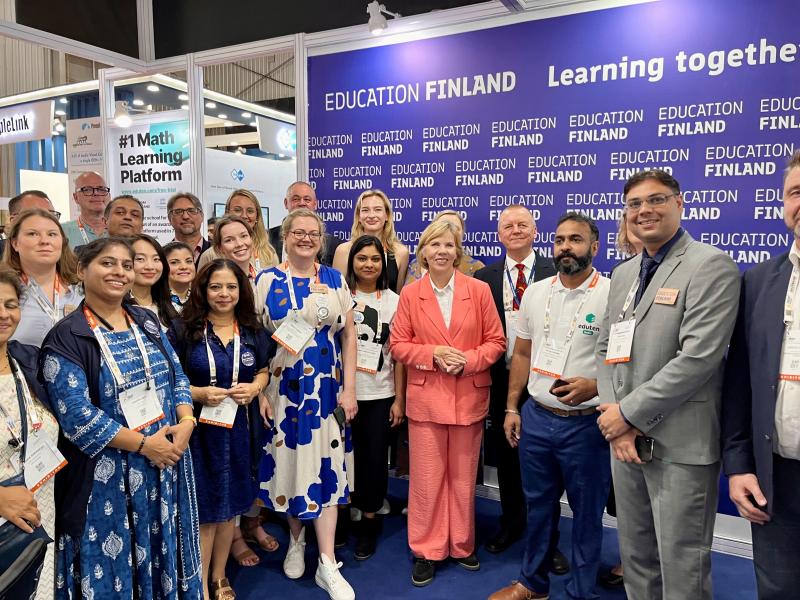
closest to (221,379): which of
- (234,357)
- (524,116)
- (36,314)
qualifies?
(234,357)

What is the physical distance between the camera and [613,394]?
7.15 ft

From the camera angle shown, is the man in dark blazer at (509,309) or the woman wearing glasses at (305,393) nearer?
the woman wearing glasses at (305,393)

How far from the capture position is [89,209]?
A: 3.97 meters

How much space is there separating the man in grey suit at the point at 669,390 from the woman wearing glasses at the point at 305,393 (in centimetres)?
135

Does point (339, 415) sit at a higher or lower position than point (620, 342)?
lower

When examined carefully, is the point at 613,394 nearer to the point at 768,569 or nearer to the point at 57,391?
the point at 768,569

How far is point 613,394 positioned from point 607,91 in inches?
84.8

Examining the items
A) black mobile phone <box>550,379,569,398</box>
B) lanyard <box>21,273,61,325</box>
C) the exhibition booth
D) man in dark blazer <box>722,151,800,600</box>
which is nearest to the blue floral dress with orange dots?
lanyard <box>21,273,61,325</box>

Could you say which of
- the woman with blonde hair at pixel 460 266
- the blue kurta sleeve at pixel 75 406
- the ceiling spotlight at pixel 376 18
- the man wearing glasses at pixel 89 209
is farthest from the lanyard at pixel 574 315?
the man wearing glasses at pixel 89 209

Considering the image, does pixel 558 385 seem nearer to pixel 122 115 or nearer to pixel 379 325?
pixel 379 325

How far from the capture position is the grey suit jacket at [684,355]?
1880 mm

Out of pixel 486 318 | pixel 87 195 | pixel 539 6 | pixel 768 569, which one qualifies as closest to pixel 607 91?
pixel 539 6

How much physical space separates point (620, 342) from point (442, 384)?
3.42ft

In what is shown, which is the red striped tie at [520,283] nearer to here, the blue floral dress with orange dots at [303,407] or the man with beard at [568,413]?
the man with beard at [568,413]
